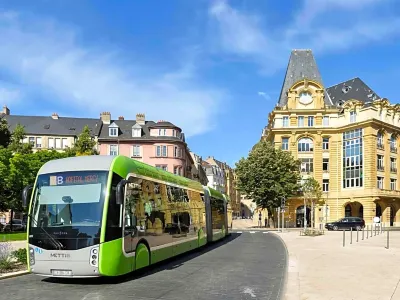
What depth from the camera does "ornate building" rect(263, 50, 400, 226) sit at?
64000 millimetres

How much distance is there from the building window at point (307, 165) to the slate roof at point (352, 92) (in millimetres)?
11793

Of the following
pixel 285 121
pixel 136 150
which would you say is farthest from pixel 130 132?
pixel 285 121

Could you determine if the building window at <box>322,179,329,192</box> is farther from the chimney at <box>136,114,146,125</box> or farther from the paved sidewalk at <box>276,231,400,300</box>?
the paved sidewalk at <box>276,231,400,300</box>

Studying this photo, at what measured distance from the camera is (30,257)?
1080cm

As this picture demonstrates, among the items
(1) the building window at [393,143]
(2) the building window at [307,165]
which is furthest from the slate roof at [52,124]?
(1) the building window at [393,143]

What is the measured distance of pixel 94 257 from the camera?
10.3 meters

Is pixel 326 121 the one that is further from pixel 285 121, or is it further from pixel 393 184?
pixel 393 184

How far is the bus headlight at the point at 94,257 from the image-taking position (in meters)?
10.3

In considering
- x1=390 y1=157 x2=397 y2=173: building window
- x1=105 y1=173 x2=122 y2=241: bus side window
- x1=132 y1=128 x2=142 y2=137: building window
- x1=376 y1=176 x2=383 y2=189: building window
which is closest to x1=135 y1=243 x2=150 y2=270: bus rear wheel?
x1=105 y1=173 x2=122 y2=241: bus side window

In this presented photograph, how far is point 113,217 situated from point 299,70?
223ft

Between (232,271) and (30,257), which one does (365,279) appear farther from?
(30,257)

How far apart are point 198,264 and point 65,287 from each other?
605 centimetres

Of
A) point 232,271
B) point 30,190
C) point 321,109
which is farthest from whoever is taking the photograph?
point 321,109

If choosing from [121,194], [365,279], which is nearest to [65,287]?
[121,194]
